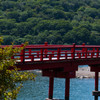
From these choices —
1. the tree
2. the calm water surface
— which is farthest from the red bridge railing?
the calm water surface

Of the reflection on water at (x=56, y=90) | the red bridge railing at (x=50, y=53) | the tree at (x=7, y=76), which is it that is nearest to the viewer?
the tree at (x=7, y=76)

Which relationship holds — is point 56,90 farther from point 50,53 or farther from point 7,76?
point 7,76

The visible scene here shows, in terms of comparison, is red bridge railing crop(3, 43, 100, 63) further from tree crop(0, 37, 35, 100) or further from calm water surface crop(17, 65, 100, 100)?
calm water surface crop(17, 65, 100, 100)

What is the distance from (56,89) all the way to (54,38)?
406 ft

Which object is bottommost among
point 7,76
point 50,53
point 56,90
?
point 56,90

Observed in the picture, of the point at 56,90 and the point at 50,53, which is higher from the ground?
the point at 50,53

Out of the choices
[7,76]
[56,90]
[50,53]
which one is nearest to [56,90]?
[56,90]

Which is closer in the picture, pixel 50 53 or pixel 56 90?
pixel 50 53

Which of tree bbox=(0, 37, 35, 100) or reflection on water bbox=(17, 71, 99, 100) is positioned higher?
tree bbox=(0, 37, 35, 100)

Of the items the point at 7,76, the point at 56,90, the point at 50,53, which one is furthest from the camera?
the point at 56,90

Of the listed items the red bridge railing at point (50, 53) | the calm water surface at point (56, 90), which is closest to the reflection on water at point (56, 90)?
the calm water surface at point (56, 90)

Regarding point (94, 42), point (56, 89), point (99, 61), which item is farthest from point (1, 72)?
point (94, 42)

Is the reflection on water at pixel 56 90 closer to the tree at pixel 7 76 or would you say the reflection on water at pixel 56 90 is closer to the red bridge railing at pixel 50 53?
the red bridge railing at pixel 50 53

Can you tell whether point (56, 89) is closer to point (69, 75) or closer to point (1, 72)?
point (69, 75)
